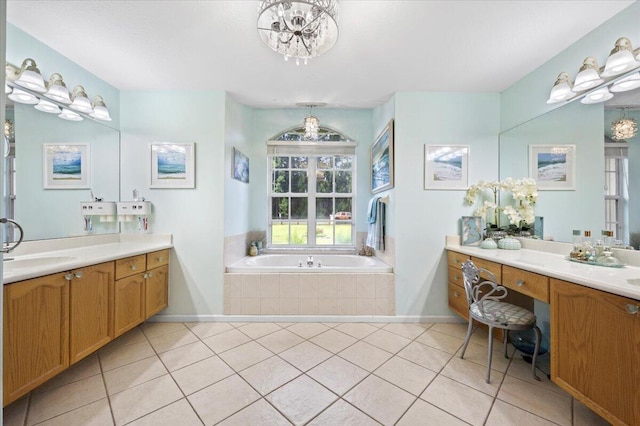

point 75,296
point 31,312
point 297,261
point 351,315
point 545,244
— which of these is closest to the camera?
point 31,312

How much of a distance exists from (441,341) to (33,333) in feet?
9.34

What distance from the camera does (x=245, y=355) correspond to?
1.95 m

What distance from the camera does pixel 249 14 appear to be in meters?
1.60

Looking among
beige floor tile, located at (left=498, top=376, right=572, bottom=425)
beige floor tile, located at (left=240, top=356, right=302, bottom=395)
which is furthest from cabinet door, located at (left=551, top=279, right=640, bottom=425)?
beige floor tile, located at (left=240, top=356, right=302, bottom=395)

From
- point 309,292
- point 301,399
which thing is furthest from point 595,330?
point 309,292

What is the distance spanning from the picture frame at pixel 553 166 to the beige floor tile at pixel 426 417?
1.95 meters

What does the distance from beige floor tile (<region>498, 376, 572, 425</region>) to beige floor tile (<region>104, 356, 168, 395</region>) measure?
2.32 m

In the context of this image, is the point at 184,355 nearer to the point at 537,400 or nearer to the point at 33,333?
the point at 33,333

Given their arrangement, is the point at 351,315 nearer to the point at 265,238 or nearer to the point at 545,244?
the point at 265,238

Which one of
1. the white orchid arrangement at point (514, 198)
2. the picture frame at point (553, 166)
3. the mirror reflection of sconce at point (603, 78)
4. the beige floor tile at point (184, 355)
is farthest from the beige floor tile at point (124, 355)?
the mirror reflection of sconce at point (603, 78)

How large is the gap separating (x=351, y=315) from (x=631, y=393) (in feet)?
6.01

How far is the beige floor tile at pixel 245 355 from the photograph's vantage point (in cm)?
184

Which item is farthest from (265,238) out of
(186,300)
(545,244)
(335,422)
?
(545,244)

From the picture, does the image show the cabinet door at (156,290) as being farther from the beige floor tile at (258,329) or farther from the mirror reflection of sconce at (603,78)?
the mirror reflection of sconce at (603,78)
